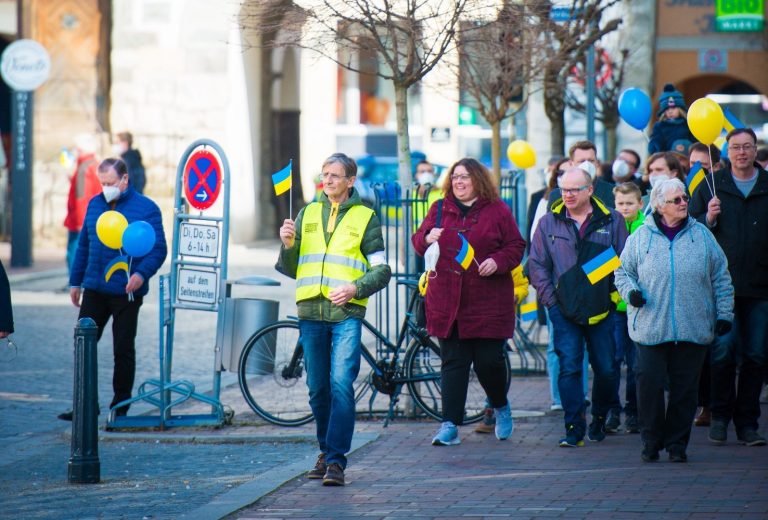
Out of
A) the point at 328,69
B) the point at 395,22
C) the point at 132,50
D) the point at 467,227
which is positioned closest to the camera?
the point at 467,227

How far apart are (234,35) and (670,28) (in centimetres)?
848

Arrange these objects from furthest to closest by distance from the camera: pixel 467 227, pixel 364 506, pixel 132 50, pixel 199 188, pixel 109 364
A: pixel 132 50
pixel 109 364
pixel 199 188
pixel 467 227
pixel 364 506

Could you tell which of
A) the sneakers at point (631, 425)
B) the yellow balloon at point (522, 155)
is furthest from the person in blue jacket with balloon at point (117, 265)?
the yellow balloon at point (522, 155)

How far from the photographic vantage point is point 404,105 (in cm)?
1065

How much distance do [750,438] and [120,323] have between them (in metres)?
4.37

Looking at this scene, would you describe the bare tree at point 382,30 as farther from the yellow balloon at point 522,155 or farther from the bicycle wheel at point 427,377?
the yellow balloon at point 522,155

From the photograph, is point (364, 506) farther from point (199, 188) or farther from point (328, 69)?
point (328, 69)

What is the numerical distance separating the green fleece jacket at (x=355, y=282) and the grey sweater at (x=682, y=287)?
1463mm

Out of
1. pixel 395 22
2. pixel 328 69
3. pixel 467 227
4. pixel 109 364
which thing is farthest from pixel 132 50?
pixel 467 227

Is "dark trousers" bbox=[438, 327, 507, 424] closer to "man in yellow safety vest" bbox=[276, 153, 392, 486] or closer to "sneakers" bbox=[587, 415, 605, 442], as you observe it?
"sneakers" bbox=[587, 415, 605, 442]

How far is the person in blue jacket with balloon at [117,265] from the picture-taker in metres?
10.1

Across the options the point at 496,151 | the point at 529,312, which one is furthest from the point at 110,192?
the point at 496,151

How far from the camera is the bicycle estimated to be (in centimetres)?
992

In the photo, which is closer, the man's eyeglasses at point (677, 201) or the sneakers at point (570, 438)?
the man's eyeglasses at point (677, 201)
